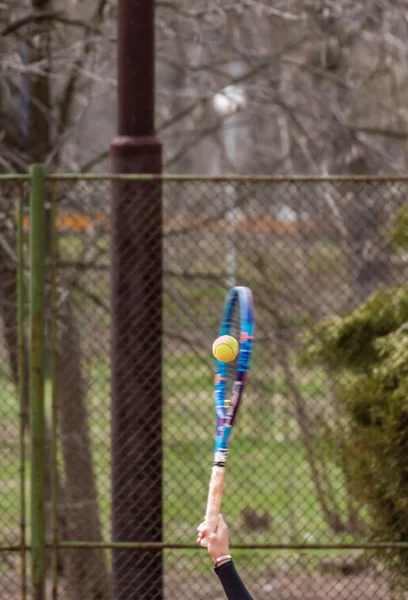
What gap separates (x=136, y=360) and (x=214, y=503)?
2109 mm

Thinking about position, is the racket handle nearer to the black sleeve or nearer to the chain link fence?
the black sleeve

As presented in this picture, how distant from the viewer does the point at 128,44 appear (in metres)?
4.89

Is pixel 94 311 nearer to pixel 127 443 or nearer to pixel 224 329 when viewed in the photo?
pixel 127 443

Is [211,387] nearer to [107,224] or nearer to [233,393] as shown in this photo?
[107,224]

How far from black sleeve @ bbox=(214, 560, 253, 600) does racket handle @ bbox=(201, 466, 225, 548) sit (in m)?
0.10

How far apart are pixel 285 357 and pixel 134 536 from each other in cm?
204

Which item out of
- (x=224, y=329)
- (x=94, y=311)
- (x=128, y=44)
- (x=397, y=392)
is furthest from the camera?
(x=94, y=311)

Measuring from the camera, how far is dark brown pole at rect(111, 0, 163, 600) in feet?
15.8

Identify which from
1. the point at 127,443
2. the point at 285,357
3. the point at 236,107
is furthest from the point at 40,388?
the point at 236,107

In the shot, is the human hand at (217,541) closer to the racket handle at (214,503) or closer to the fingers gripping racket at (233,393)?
the racket handle at (214,503)

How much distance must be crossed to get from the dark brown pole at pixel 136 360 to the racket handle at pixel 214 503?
1.96 m

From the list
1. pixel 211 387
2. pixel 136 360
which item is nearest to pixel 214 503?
pixel 136 360

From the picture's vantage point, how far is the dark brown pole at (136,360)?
15.8ft

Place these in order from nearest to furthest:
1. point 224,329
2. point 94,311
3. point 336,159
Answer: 1. point 224,329
2. point 94,311
3. point 336,159
